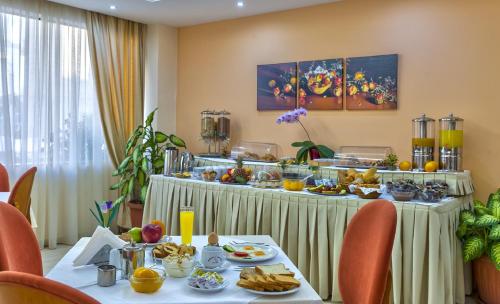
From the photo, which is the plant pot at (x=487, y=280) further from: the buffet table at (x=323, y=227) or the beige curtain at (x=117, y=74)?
the beige curtain at (x=117, y=74)

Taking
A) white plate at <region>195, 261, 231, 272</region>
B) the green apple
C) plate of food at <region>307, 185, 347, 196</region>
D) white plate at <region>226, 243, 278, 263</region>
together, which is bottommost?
white plate at <region>195, 261, 231, 272</region>

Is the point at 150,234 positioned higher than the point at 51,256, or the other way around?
the point at 150,234

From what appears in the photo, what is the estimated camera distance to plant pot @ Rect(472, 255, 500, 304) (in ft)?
10.4

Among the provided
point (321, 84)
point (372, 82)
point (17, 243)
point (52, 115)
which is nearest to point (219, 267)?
point (17, 243)

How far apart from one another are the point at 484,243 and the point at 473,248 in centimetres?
9

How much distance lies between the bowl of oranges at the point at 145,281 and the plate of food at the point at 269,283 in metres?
0.26

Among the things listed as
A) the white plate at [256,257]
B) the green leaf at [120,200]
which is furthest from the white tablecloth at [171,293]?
the green leaf at [120,200]

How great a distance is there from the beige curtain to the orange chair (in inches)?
152

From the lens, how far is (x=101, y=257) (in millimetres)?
1773

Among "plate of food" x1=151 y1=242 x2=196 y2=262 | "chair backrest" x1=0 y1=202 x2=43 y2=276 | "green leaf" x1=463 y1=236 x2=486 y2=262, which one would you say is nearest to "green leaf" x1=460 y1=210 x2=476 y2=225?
"green leaf" x1=463 y1=236 x2=486 y2=262

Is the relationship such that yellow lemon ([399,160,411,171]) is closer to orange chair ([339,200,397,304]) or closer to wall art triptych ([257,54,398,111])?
wall art triptych ([257,54,398,111])

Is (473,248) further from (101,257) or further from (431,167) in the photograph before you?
(101,257)

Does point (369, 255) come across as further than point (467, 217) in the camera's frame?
No

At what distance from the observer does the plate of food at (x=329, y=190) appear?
3.36m
